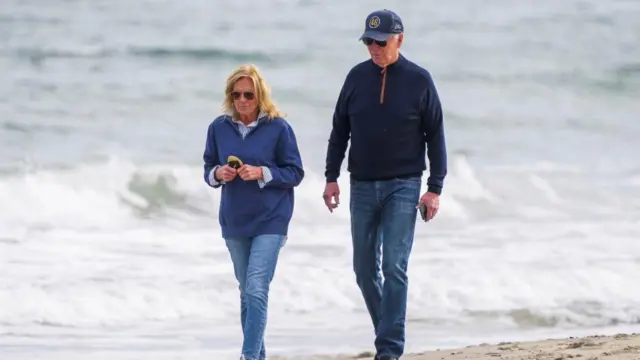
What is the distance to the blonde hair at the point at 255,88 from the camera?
Answer: 5.25 metres

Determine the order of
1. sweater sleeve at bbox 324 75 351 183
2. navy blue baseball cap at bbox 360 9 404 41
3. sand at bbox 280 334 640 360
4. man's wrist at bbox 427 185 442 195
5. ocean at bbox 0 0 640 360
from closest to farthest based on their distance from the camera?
navy blue baseball cap at bbox 360 9 404 41, man's wrist at bbox 427 185 442 195, sweater sleeve at bbox 324 75 351 183, sand at bbox 280 334 640 360, ocean at bbox 0 0 640 360

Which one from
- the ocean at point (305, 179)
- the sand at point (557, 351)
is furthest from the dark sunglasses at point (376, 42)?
the ocean at point (305, 179)

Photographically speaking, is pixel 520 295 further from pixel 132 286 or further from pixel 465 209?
pixel 465 209

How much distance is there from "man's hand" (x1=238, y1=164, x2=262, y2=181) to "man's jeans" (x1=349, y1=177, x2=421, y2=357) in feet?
1.68

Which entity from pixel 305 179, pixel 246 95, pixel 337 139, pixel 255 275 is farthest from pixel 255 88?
pixel 305 179

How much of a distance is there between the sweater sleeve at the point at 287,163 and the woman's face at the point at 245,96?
0.58 feet

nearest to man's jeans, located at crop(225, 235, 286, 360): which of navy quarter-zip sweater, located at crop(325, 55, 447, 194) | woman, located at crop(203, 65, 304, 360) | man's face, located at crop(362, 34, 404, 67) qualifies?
woman, located at crop(203, 65, 304, 360)

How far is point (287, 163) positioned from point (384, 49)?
0.62 m

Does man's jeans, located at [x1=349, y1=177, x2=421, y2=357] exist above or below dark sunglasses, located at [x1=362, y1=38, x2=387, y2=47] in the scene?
below

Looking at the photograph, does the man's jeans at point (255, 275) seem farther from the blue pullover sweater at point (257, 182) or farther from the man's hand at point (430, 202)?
the man's hand at point (430, 202)

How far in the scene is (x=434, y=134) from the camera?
17.6ft

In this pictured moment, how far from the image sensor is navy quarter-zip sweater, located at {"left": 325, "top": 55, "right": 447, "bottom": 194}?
532 cm

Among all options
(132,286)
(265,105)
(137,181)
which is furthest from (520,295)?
(137,181)

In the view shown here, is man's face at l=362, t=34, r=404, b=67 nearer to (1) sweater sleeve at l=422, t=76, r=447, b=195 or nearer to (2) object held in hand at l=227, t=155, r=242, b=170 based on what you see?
(1) sweater sleeve at l=422, t=76, r=447, b=195
